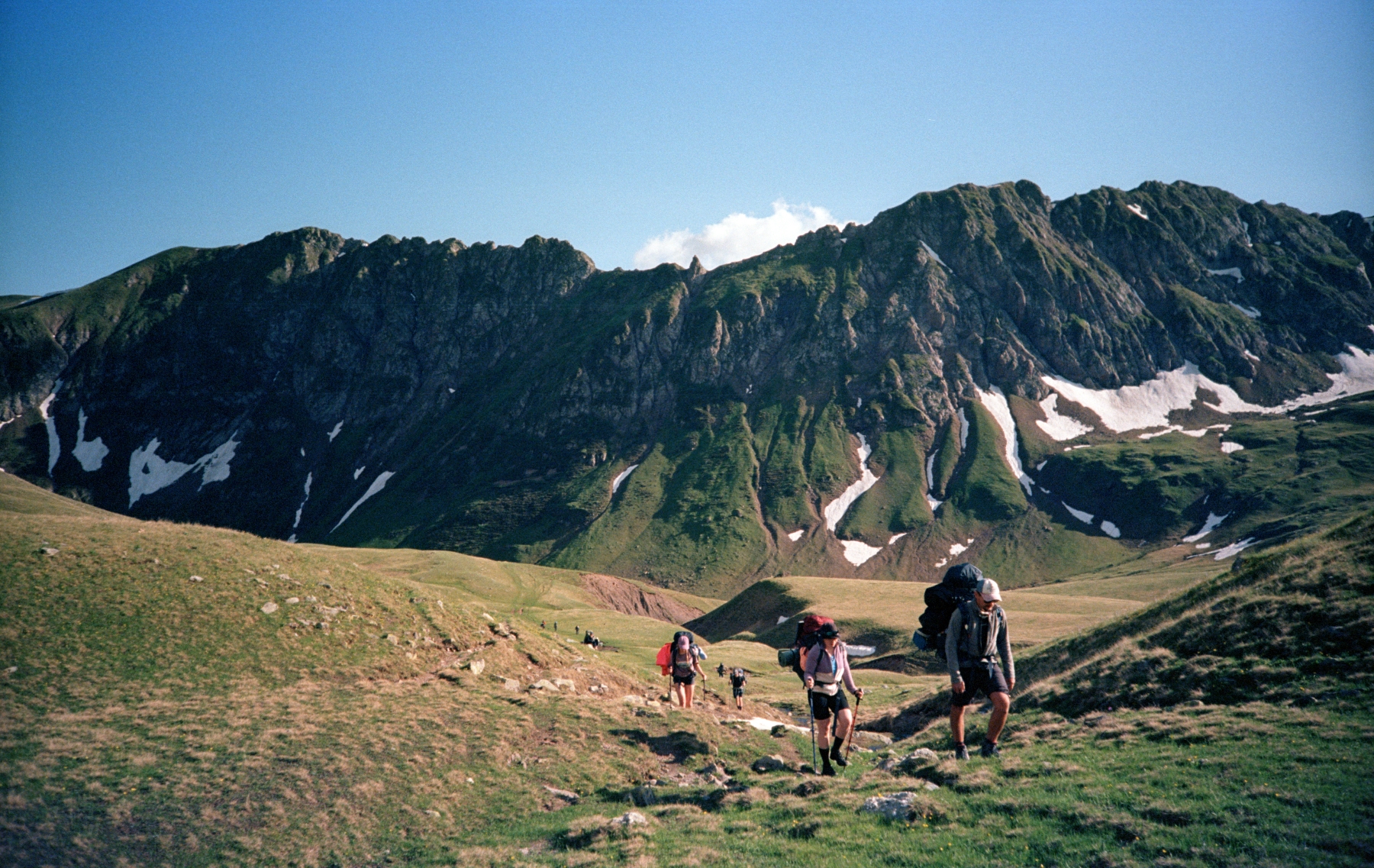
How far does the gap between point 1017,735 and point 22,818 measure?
25.2 m

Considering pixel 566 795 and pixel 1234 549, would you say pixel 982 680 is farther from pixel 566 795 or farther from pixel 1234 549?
pixel 1234 549

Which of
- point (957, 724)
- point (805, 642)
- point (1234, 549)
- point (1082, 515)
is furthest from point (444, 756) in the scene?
point (1082, 515)

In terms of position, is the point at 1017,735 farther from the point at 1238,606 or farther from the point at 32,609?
the point at 32,609

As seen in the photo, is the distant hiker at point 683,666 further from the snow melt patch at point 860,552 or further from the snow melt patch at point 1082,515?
the snow melt patch at point 1082,515

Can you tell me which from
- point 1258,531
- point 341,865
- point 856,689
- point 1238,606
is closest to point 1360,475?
point 1258,531

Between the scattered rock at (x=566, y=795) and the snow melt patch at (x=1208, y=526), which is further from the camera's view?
the snow melt patch at (x=1208, y=526)

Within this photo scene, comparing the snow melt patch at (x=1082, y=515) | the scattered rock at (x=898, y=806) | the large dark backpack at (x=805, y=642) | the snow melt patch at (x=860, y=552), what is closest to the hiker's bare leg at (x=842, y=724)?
the large dark backpack at (x=805, y=642)

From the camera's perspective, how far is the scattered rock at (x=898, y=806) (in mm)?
13523

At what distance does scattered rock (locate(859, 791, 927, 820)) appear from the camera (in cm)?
1352

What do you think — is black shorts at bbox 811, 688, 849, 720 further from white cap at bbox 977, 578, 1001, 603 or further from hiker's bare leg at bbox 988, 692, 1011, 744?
white cap at bbox 977, 578, 1001, 603

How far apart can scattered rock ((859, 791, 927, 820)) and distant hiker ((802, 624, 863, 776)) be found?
3.57 metres

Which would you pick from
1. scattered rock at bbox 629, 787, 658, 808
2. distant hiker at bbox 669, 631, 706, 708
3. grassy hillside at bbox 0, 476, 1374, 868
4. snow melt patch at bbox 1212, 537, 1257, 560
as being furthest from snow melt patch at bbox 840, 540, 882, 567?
scattered rock at bbox 629, 787, 658, 808

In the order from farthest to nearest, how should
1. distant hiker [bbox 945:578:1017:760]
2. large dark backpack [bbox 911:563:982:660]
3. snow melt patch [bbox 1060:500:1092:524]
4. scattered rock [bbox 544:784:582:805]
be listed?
snow melt patch [bbox 1060:500:1092:524] < scattered rock [bbox 544:784:582:805] < large dark backpack [bbox 911:563:982:660] < distant hiker [bbox 945:578:1017:760]

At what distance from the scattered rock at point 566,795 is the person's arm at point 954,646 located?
419 inches
